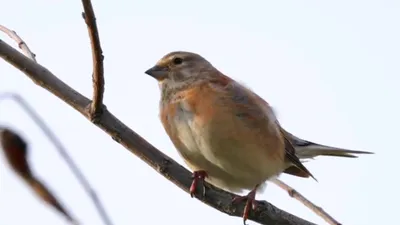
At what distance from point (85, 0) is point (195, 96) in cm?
298

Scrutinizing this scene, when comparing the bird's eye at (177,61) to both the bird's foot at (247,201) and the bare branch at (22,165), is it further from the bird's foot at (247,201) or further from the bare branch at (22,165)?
the bare branch at (22,165)

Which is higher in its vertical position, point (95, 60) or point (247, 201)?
point (95, 60)

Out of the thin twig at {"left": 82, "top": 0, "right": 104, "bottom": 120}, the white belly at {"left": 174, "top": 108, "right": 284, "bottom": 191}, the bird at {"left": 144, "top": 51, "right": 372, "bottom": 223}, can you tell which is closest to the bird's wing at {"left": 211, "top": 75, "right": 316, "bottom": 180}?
the bird at {"left": 144, "top": 51, "right": 372, "bottom": 223}

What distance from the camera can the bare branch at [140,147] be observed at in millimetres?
A: 3268

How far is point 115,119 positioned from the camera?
3.57m

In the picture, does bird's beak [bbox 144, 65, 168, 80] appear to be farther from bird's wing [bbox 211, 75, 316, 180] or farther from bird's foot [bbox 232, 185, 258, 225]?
bird's foot [bbox 232, 185, 258, 225]

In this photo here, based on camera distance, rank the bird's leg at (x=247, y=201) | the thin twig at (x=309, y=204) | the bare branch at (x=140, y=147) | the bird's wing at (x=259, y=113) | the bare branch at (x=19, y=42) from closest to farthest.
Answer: the bare branch at (x=140, y=147), the bare branch at (x=19, y=42), the thin twig at (x=309, y=204), the bird's leg at (x=247, y=201), the bird's wing at (x=259, y=113)

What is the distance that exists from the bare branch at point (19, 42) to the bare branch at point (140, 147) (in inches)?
11.5

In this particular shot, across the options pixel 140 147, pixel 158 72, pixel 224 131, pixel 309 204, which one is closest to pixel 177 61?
pixel 158 72

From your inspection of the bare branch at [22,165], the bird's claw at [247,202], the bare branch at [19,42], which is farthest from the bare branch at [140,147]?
the bare branch at [22,165]

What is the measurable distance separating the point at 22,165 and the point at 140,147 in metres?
2.62

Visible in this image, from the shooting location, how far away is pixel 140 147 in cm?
373

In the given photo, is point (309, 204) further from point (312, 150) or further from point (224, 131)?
point (312, 150)

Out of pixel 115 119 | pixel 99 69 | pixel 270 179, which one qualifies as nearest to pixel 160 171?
pixel 115 119
